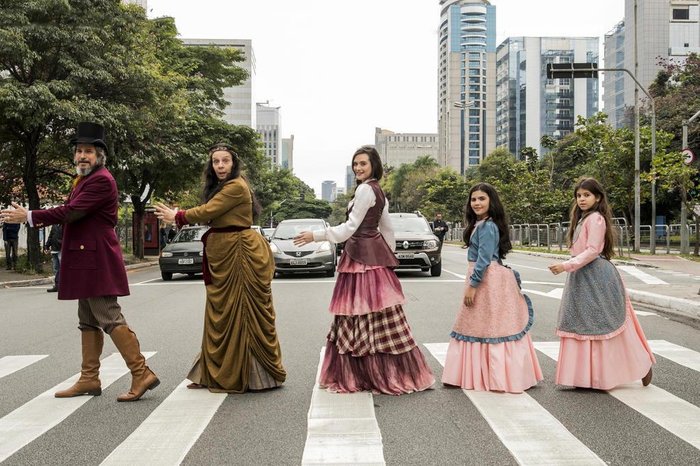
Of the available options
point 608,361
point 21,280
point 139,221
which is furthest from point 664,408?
point 139,221

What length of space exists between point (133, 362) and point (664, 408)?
148 inches

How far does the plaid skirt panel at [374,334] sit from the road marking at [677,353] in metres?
2.88

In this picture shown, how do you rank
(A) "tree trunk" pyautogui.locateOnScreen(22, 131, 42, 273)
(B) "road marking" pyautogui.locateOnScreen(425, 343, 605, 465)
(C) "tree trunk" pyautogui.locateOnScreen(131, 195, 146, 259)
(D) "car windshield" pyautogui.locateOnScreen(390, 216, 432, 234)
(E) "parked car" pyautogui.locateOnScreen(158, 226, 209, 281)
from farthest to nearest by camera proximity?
(C) "tree trunk" pyautogui.locateOnScreen(131, 195, 146, 259) < (A) "tree trunk" pyautogui.locateOnScreen(22, 131, 42, 273) < (D) "car windshield" pyautogui.locateOnScreen(390, 216, 432, 234) < (E) "parked car" pyautogui.locateOnScreen(158, 226, 209, 281) < (B) "road marking" pyautogui.locateOnScreen(425, 343, 605, 465)

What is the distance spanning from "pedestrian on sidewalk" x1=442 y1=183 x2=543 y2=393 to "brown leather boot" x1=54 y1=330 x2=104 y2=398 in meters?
2.64

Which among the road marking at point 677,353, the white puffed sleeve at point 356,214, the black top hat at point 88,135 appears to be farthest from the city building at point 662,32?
the black top hat at point 88,135

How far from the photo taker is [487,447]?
401 cm

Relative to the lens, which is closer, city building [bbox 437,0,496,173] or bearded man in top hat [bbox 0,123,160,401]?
bearded man in top hat [bbox 0,123,160,401]

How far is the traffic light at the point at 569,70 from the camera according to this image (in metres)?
20.5

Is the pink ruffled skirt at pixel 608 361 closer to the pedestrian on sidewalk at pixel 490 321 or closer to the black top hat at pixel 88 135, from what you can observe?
the pedestrian on sidewalk at pixel 490 321

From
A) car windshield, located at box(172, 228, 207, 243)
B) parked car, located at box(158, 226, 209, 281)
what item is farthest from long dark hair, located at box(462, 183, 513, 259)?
car windshield, located at box(172, 228, 207, 243)

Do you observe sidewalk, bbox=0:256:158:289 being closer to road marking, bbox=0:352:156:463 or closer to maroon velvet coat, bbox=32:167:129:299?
road marking, bbox=0:352:156:463

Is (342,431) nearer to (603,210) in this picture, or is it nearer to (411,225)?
(603,210)

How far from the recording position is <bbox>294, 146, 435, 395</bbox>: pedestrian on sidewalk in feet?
17.1

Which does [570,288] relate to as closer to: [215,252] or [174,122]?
[215,252]
